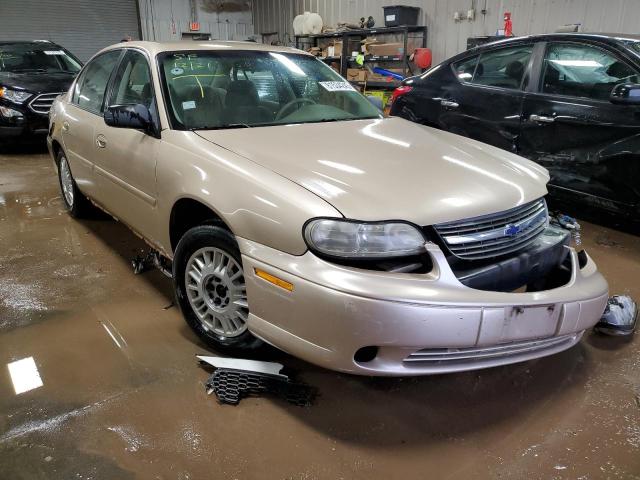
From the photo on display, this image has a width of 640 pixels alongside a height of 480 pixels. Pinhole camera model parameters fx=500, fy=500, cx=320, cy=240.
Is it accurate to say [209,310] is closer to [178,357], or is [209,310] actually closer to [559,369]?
[178,357]

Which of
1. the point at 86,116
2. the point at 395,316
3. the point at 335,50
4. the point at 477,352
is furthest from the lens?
the point at 335,50

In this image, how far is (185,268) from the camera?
227 cm

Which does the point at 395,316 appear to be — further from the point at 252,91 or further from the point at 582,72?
the point at 582,72

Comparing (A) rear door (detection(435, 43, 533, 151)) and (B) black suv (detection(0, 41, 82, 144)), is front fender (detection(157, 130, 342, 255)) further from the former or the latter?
(B) black suv (detection(0, 41, 82, 144))

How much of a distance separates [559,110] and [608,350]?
198cm

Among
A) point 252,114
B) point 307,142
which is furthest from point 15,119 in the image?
point 307,142

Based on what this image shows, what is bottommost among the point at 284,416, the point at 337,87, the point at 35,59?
the point at 284,416

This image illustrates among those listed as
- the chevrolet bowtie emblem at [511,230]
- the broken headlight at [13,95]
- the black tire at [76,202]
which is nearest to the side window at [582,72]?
the chevrolet bowtie emblem at [511,230]

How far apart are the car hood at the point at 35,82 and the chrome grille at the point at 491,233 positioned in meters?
6.75

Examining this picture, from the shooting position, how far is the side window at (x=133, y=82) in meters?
2.63

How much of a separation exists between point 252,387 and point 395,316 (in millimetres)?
766

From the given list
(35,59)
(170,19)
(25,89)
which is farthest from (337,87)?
(170,19)

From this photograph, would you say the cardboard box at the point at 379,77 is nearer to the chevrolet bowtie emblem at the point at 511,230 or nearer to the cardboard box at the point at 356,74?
the cardboard box at the point at 356,74

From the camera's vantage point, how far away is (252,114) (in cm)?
253
